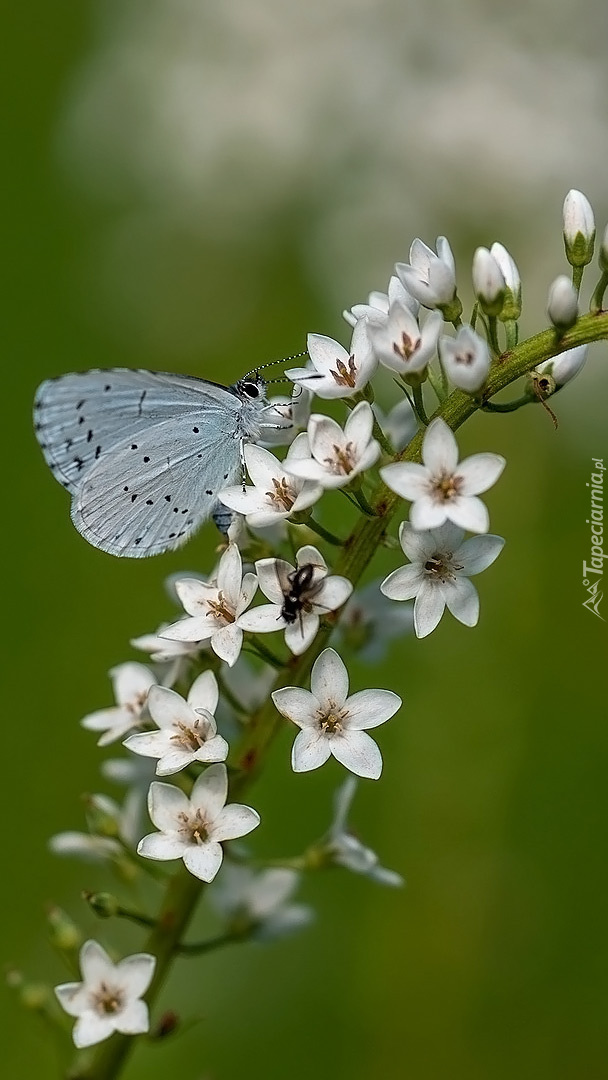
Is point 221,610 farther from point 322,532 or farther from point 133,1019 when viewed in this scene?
point 133,1019

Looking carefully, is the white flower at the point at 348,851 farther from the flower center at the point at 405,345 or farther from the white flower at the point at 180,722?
the flower center at the point at 405,345

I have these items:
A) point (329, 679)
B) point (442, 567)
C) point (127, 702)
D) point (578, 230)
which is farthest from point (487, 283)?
point (127, 702)

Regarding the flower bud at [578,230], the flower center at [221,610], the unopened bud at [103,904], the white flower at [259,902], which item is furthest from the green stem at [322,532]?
the white flower at [259,902]

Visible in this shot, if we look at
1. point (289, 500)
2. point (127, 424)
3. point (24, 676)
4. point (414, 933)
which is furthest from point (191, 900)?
point (24, 676)

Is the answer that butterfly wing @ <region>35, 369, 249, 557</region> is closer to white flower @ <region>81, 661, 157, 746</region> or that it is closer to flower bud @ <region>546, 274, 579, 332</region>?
white flower @ <region>81, 661, 157, 746</region>

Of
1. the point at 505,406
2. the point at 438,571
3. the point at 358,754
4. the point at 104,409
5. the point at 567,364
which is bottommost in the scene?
the point at 358,754

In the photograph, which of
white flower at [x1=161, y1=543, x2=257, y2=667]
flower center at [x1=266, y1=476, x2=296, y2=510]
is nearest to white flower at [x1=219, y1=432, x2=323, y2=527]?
flower center at [x1=266, y1=476, x2=296, y2=510]

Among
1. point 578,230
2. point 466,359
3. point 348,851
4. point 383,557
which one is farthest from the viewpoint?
point 383,557
